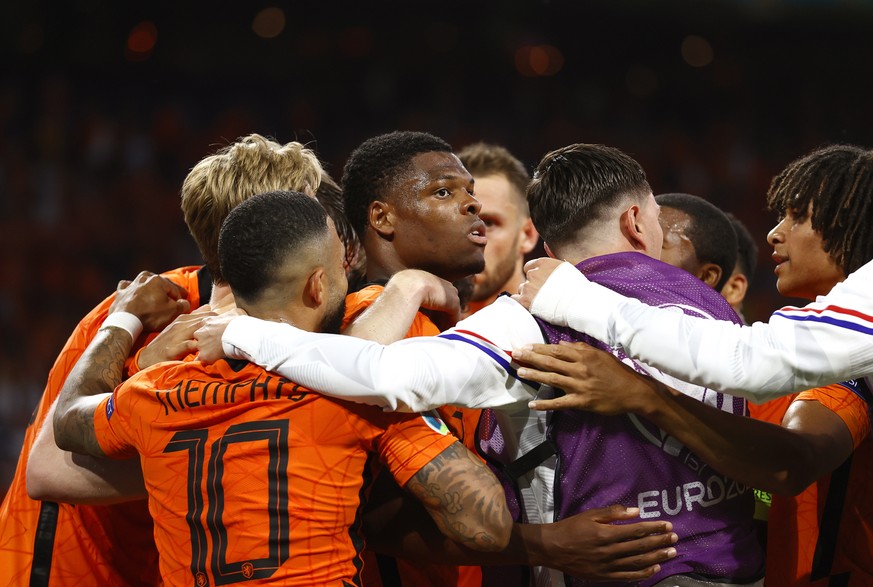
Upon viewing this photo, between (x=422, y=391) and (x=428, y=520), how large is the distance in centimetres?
53

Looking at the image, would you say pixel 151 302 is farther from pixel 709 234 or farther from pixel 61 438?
pixel 709 234

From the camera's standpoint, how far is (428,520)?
2559mm

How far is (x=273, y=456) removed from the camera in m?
2.24

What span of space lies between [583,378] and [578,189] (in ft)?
1.98

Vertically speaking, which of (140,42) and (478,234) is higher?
(140,42)

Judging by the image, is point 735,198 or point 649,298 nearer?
point 649,298

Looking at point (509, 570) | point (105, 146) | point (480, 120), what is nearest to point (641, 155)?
point (480, 120)

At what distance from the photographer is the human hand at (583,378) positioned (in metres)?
2.25

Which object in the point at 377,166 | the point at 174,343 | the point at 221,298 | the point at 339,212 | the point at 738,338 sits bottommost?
the point at 738,338

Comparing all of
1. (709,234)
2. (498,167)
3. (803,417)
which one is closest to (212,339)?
(803,417)

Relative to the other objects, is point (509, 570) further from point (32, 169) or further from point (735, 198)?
point (735, 198)

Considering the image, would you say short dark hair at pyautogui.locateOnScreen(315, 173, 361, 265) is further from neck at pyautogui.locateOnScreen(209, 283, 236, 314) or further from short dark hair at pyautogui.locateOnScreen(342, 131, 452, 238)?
neck at pyautogui.locateOnScreen(209, 283, 236, 314)

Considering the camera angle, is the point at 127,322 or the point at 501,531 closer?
the point at 501,531

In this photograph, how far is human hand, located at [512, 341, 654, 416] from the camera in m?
2.25
